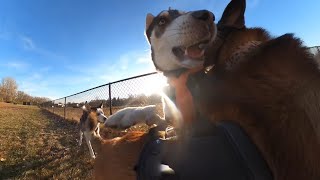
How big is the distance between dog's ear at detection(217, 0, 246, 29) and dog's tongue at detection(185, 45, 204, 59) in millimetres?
239

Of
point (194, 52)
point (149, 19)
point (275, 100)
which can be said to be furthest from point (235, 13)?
point (149, 19)

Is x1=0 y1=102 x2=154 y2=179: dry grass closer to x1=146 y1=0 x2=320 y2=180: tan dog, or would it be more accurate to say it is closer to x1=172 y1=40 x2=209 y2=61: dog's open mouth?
x1=172 y1=40 x2=209 y2=61: dog's open mouth

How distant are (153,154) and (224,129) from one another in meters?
0.41

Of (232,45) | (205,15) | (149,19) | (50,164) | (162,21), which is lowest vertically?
(50,164)

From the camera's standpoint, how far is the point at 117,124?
6242 millimetres

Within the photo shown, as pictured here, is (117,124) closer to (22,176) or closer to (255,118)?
(22,176)

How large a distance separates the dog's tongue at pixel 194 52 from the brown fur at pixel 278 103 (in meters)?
0.41

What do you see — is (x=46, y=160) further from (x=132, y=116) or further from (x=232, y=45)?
(x=232, y=45)

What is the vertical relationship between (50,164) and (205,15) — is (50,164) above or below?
below

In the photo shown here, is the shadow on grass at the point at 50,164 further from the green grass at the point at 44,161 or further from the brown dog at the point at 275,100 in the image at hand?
the brown dog at the point at 275,100

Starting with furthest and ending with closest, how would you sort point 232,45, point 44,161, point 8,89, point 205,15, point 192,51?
point 8,89 → point 44,161 → point 192,51 → point 205,15 → point 232,45

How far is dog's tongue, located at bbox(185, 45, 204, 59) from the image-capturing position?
2240 millimetres

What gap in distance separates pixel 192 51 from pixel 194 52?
31 mm

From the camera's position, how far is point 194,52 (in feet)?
7.60
